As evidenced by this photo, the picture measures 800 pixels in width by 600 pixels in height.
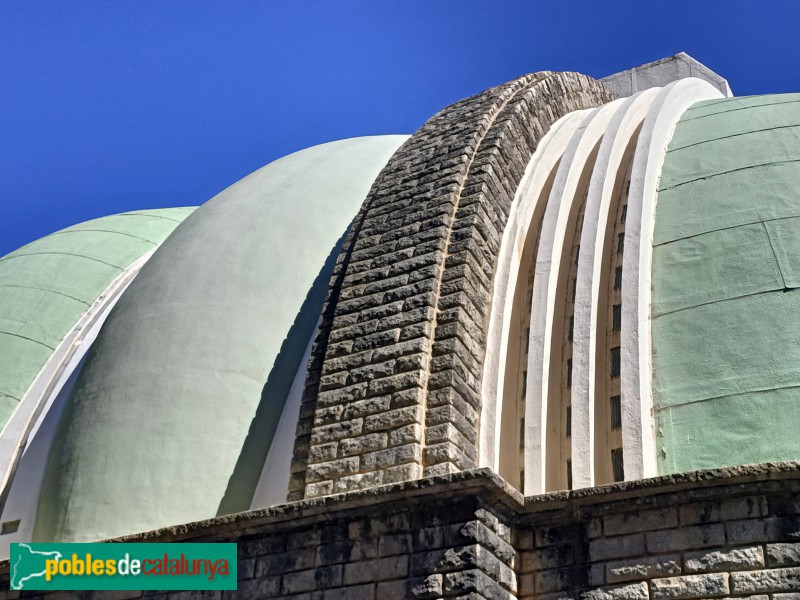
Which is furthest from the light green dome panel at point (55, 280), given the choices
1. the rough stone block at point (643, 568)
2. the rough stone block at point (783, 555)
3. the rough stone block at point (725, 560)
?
the rough stone block at point (783, 555)

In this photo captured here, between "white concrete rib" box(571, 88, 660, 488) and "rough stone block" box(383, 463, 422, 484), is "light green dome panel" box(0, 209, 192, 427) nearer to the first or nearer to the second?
"rough stone block" box(383, 463, 422, 484)

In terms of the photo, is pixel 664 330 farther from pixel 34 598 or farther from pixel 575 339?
pixel 34 598

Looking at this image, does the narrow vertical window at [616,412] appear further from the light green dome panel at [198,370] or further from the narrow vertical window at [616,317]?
the light green dome panel at [198,370]

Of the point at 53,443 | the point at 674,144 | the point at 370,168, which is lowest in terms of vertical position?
the point at 53,443

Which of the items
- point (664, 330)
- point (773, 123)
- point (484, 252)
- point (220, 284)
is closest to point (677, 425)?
point (664, 330)

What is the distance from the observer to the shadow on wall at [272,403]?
642cm

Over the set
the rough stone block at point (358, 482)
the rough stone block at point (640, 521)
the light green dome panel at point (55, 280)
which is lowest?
the rough stone block at point (640, 521)

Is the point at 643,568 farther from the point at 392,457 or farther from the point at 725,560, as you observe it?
the point at 392,457

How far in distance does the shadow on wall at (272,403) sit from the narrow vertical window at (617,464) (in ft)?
6.77

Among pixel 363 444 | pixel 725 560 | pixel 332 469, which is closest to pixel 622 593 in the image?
pixel 725 560

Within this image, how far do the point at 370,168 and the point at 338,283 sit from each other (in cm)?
221

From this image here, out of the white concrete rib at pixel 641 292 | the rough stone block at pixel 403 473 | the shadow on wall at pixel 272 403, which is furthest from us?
the shadow on wall at pixel 272 403

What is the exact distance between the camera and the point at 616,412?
564 cm

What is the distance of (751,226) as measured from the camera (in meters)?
6.22
